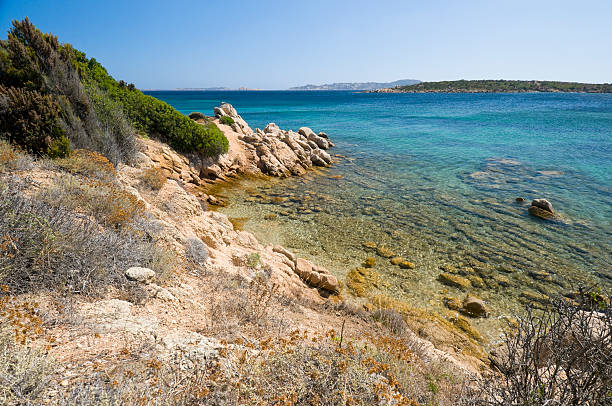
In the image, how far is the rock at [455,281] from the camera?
28.1 feet

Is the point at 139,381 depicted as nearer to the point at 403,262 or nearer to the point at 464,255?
the point at 403,262

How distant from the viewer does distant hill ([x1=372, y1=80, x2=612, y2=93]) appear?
117562mm

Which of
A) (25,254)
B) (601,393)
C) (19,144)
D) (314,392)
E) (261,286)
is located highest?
(19,144)

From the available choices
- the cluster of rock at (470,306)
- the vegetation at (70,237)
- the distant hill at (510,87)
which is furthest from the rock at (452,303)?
the distant hill at (510,87)

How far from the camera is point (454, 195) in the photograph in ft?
51.1

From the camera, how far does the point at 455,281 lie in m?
8.70

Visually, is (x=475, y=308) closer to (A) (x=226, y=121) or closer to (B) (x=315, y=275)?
(B) (x=315, y=275)

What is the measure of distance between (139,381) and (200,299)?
2.35 metres

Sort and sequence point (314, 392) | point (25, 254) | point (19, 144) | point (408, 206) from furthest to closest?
point (408, 206) → point (19, 144) → point (25, 254) → point (314, 392)

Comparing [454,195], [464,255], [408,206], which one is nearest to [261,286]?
[464,255]

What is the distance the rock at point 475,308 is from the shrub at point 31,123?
12053 mm

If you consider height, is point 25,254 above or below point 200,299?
above

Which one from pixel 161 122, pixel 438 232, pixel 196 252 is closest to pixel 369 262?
pixel 438 232

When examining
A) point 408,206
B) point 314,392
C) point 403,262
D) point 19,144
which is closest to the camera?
point 314,392
